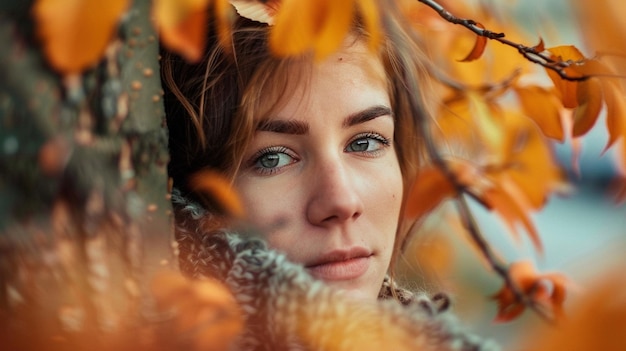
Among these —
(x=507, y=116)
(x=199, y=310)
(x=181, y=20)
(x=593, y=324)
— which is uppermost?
(x=507, y=116)

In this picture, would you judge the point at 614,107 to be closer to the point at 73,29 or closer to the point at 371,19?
the point at 371,19

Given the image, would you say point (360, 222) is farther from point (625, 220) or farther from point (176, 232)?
point (625, 220)

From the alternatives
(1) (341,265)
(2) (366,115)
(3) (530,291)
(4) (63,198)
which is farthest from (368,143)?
(4) (63,198)

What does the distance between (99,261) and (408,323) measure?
319mm

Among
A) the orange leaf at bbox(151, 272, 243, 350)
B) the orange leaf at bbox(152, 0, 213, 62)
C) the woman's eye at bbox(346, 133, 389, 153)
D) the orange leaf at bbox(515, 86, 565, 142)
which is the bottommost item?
the orange leaf at bbox(151, 272, 243, 350)

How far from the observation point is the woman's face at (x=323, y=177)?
78 centimetres

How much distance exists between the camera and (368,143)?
0.84 meters

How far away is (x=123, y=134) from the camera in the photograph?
628 mm

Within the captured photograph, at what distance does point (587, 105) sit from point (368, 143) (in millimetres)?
242

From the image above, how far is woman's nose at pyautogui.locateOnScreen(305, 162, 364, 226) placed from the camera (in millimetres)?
776

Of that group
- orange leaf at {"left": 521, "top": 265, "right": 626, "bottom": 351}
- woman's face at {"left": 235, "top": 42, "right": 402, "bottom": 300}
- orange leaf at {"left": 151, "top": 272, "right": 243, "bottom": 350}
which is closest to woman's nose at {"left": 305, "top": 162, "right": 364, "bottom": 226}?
woman's face at {"left": 235, "top": 42, "right": 402, "bottom": 300}

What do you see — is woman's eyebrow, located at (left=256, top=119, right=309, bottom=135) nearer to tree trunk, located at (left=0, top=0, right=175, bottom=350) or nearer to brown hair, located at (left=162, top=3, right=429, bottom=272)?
brown hair, located at (left=162, top=3, right=429, bottom=272)

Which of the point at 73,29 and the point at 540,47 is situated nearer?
the point at 73,29

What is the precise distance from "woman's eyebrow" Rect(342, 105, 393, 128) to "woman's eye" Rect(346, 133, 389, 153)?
2cm
